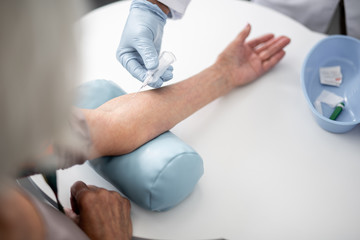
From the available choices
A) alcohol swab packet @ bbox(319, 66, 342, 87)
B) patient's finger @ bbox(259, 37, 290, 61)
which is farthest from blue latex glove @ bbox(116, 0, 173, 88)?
alcohol swab packet @ bbox(319, 66, 342, 87)

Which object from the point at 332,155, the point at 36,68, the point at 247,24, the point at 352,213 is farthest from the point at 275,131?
the point at 36,68

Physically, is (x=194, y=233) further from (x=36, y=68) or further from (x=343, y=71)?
(x=343, y=71)

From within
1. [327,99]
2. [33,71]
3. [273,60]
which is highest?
[33,71]

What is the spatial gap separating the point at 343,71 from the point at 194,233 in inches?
27.4

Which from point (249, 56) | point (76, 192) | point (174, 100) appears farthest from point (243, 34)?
point (76, 192)

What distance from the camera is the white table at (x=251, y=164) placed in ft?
2.48

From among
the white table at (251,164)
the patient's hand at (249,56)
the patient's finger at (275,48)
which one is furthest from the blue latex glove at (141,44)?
the patient's finger at (275,48)

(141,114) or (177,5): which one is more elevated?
(177,5)

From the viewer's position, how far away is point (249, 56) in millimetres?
1100

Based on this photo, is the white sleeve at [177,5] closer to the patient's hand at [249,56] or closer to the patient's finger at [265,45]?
the patient's hand at [249,56]

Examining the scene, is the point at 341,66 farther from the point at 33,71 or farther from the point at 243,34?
the point at 33,71

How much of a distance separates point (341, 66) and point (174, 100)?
A: 1.83ft

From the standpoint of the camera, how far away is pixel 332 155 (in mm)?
853

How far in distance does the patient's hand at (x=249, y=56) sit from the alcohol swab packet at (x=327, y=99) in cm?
17
